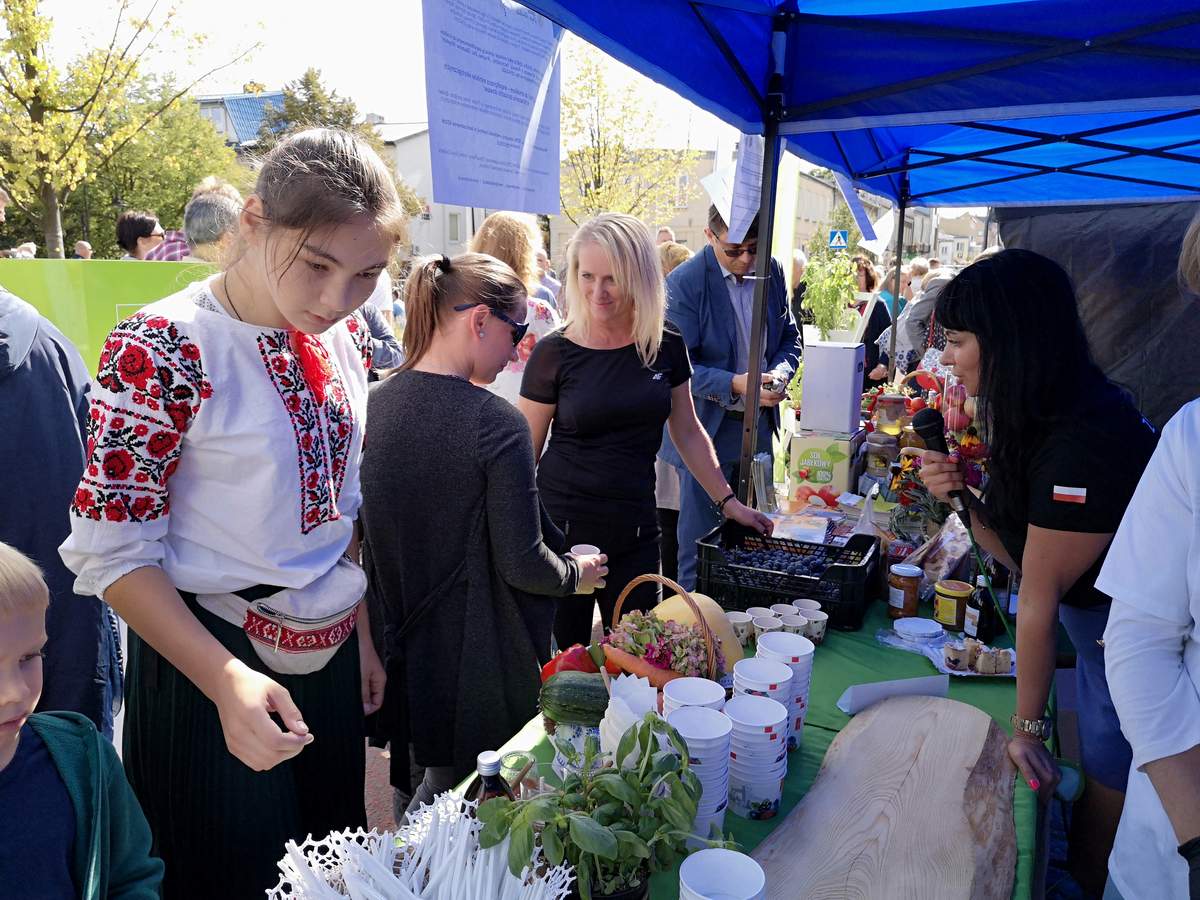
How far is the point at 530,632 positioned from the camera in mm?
1997

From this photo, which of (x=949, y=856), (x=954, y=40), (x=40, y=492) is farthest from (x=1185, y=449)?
(x=40, y=492)

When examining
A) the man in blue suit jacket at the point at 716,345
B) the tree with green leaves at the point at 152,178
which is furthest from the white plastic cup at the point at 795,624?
the tree with green leaves at the point at 152,178

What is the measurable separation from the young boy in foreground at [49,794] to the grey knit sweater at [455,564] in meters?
0.79

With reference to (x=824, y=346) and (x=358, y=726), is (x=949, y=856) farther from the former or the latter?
(x=824, y=346)

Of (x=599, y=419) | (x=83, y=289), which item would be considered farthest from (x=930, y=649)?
(x=83, y=289)

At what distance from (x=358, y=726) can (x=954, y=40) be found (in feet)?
9.32

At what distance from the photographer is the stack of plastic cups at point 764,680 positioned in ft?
4.93

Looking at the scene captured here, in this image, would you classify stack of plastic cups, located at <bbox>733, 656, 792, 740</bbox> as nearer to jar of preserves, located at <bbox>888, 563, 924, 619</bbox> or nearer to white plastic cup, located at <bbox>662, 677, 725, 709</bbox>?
white plastic cup, located at <bbox>662, 677, 725, 709</bbox>

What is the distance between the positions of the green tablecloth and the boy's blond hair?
85 cm

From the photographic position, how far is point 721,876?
1.05 m

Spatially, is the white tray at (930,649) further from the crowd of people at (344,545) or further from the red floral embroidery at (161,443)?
the red floral embroidery at (161,443)

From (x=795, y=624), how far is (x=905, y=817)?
0.67 metres

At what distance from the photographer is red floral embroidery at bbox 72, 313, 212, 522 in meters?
1.17

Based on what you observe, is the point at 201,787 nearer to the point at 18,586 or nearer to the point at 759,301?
the point at 18,586
